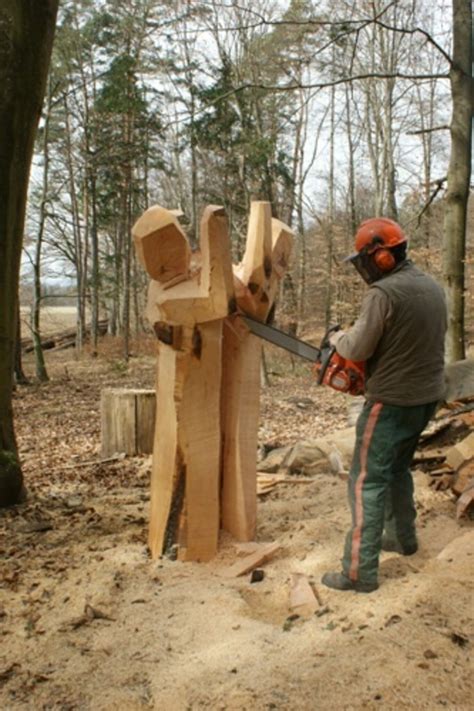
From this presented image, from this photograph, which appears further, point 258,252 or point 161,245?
point 258,252

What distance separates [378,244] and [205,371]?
3.76ft

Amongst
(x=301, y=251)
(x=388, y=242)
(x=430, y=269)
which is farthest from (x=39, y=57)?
(x=301, y=251)

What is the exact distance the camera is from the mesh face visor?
9.77ft

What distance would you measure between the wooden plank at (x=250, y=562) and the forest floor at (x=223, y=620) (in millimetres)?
45

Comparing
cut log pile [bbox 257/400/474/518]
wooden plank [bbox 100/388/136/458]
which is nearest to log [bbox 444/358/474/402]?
cut log pile [bbox 257/400/474/518]

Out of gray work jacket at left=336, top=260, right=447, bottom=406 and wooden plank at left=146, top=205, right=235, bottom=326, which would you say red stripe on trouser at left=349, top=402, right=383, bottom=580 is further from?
wooden plank at left=146, top=205, right=235, bottom=326

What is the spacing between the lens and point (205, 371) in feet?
10.5

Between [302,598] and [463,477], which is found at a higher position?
[463,477]

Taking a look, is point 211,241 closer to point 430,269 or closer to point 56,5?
point 56,5

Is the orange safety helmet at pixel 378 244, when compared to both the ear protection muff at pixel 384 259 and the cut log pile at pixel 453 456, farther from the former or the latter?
the cut log pile at pixel 453 456

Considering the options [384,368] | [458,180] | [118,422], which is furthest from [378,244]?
[458,180]

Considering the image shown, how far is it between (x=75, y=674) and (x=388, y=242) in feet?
7.90

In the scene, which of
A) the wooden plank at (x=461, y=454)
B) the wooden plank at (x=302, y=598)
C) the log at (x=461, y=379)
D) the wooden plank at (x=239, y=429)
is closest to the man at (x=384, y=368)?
the wooden plank at (x=302, y=598)

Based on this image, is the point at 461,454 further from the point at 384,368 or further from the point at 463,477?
the point at 384,368
